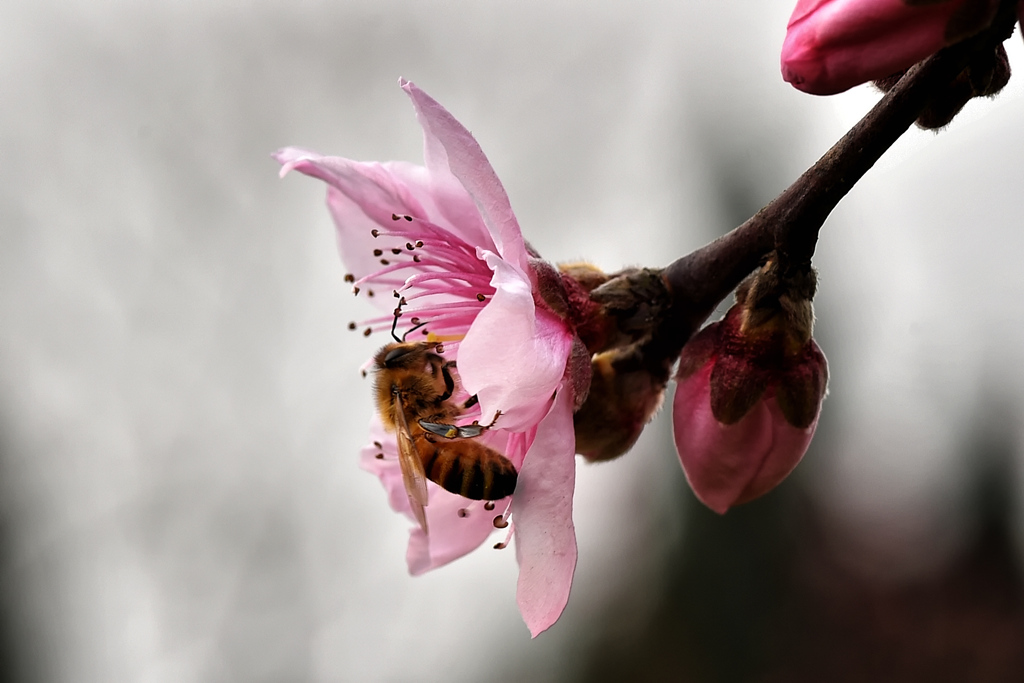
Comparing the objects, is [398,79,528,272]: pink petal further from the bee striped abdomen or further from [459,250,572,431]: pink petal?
the bee striped abdomen

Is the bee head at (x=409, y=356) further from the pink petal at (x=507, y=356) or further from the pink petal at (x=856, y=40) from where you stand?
the pink petal at (x=856, y=40)

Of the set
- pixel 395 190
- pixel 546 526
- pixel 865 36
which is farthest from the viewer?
pixel 395 190

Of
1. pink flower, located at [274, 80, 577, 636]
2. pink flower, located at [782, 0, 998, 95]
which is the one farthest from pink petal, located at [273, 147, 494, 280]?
pink flower, located at [782, 0, 998, 95]

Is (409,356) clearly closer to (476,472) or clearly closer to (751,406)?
(476,472)

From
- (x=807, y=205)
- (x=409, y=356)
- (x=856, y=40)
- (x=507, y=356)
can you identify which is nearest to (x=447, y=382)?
(x=409, y=356)

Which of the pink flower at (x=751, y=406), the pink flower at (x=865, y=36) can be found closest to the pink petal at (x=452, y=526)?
the pink flower at (x=751, y=406)

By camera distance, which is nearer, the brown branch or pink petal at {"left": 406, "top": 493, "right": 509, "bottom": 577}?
the brown branch

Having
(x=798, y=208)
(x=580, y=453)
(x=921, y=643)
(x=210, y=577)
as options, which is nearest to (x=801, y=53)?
(x=798, y=208)
